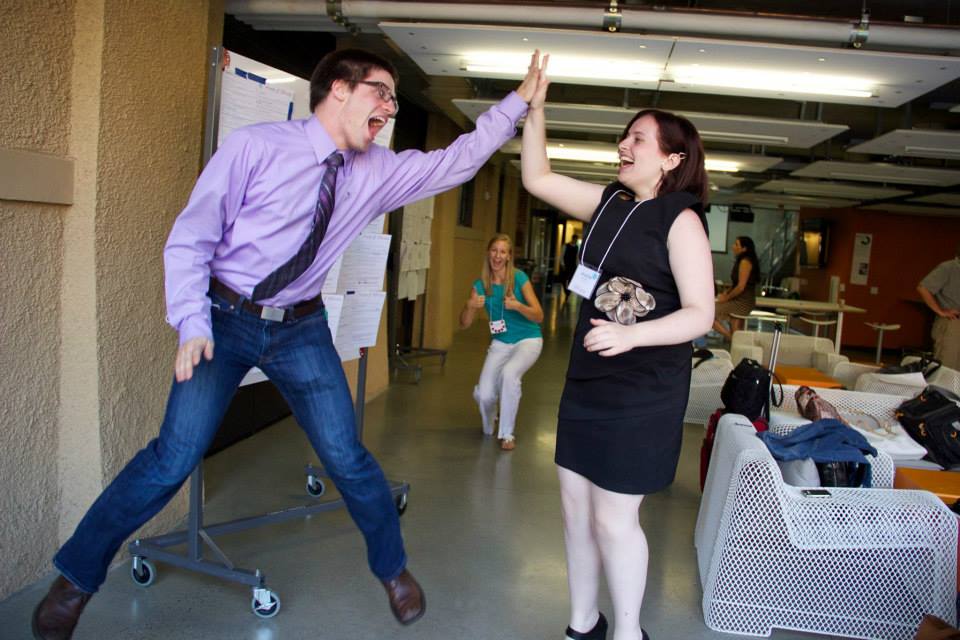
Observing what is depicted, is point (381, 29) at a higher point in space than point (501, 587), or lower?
higher

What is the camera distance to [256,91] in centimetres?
294

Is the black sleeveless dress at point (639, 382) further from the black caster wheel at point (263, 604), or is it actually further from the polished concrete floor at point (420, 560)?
the black caster wheel at point (263, 604)

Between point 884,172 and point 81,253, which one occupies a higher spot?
point 884,172

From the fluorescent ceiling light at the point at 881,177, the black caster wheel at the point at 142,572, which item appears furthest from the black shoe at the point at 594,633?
the fluorescent ceiling light at the point at 881,177

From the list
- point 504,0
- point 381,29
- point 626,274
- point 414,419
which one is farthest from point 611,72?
point 626,274

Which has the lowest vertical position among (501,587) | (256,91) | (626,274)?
(501,587)

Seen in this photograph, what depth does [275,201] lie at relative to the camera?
2.15m

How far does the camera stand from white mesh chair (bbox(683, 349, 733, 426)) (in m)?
6.08

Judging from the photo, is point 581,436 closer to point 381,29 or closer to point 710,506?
point 710,506

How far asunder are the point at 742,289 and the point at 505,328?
5.04m

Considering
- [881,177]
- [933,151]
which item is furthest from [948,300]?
[881,177]

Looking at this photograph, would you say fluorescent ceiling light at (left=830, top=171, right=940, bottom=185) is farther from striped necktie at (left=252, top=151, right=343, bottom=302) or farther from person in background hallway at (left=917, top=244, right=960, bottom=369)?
striped necktie at (left=252, top=151, right=343, bottom=302)

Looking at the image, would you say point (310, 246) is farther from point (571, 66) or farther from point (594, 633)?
point (571, 66)

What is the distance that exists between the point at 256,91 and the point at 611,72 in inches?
120
